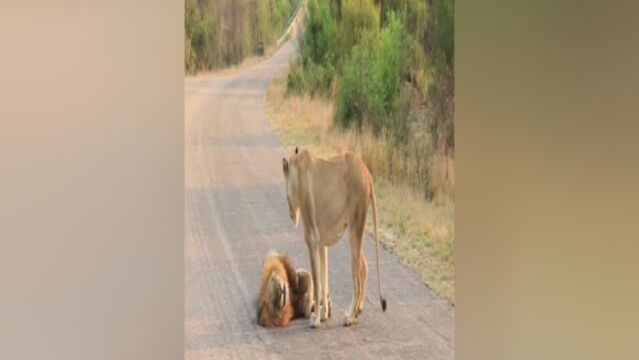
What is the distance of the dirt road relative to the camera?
261 centimetres

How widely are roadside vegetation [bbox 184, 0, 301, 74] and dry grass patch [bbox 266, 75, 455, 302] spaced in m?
0.17

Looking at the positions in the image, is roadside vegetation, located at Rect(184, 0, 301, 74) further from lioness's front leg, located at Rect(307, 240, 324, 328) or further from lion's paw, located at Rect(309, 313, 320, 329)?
lion's paw, located at Rect(309, 313, 320, 329)

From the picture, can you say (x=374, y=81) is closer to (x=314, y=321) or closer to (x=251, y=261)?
(x=251, y=261)

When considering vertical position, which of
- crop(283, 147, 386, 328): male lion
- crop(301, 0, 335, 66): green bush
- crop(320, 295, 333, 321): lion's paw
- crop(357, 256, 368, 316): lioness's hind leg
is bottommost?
crop(320, 295, 333, 321): lion's paw

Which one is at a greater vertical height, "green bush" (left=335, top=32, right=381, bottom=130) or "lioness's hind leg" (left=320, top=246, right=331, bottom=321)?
"green bush" (left=335, top=32, right=381, bottom=130)

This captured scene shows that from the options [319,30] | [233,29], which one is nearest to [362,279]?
[319,30]

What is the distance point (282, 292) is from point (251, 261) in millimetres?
159

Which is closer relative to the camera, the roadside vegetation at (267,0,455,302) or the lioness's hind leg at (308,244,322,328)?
the roadside vegetation at (267,0,455,302)

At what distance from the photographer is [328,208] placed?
2.69 meters

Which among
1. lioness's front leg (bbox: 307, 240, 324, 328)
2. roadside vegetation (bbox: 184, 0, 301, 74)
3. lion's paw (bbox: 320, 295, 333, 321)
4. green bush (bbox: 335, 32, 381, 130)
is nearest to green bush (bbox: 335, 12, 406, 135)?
green bush (bbox: 335, 32, 381, 130)
